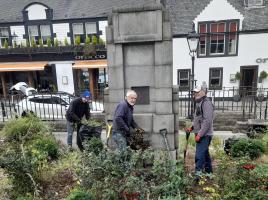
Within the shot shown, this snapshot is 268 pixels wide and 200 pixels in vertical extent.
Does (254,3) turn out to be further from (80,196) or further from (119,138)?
(80,196)

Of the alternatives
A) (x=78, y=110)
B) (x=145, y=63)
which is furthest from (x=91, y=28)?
(x=145, y=63)

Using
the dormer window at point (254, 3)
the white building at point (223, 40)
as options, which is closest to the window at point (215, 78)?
the white building at point (223, 40)

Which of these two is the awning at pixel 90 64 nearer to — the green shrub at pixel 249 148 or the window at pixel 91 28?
the window at pixel 91 28

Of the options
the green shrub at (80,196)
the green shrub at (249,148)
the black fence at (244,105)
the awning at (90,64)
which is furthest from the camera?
the awning at (90,64)

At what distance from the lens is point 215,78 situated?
2062 centimetres

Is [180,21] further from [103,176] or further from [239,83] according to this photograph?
[103,176]

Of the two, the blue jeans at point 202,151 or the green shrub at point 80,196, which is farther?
the blue jeans at point 202,151

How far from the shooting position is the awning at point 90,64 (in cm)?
2052

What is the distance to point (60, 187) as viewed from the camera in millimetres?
5250

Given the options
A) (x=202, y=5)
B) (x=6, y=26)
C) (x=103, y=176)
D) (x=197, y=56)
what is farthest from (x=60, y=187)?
(x=6, y=26)

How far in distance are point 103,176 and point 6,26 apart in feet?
69.0

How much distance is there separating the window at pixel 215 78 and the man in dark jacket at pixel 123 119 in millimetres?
15931

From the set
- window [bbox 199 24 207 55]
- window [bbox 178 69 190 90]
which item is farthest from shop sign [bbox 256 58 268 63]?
window [bbox 178 69 190 90]

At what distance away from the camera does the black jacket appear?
740 cm
